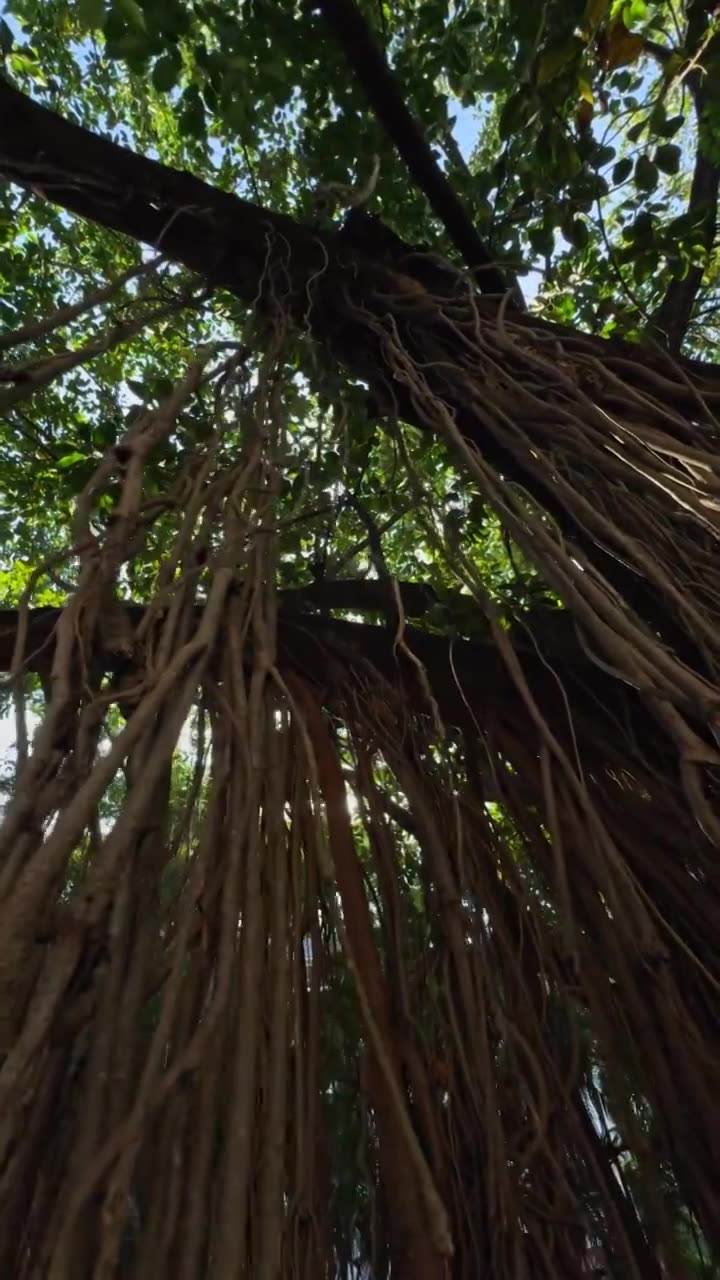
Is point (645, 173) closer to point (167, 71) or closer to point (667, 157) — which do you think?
point (667, 157)

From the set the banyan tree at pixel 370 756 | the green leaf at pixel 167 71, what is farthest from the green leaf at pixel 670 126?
the green leaf at pixel 167 71

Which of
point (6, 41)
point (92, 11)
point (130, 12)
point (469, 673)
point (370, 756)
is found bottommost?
point (370, 756)

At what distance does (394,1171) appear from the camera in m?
0.69

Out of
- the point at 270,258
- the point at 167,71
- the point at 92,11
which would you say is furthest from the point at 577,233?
the point at 92,11

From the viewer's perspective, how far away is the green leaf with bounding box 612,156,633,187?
1.38 m

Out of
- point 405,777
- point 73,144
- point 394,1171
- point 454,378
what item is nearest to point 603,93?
point 454,378

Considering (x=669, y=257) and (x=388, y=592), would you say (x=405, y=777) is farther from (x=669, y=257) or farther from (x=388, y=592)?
(x=669, y=257)

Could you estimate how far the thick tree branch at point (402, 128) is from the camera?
4.22 ft

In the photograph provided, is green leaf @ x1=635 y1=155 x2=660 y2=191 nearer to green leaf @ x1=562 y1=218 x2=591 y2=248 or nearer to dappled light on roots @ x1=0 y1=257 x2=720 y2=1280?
green leaf @ x1=562 y1=218 x2=591 y2=248

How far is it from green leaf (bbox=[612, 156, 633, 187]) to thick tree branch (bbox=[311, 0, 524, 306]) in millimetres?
249

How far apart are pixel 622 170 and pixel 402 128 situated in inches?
15.4

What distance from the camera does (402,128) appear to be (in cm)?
141

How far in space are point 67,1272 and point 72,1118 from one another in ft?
0.34

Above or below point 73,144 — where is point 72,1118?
below
